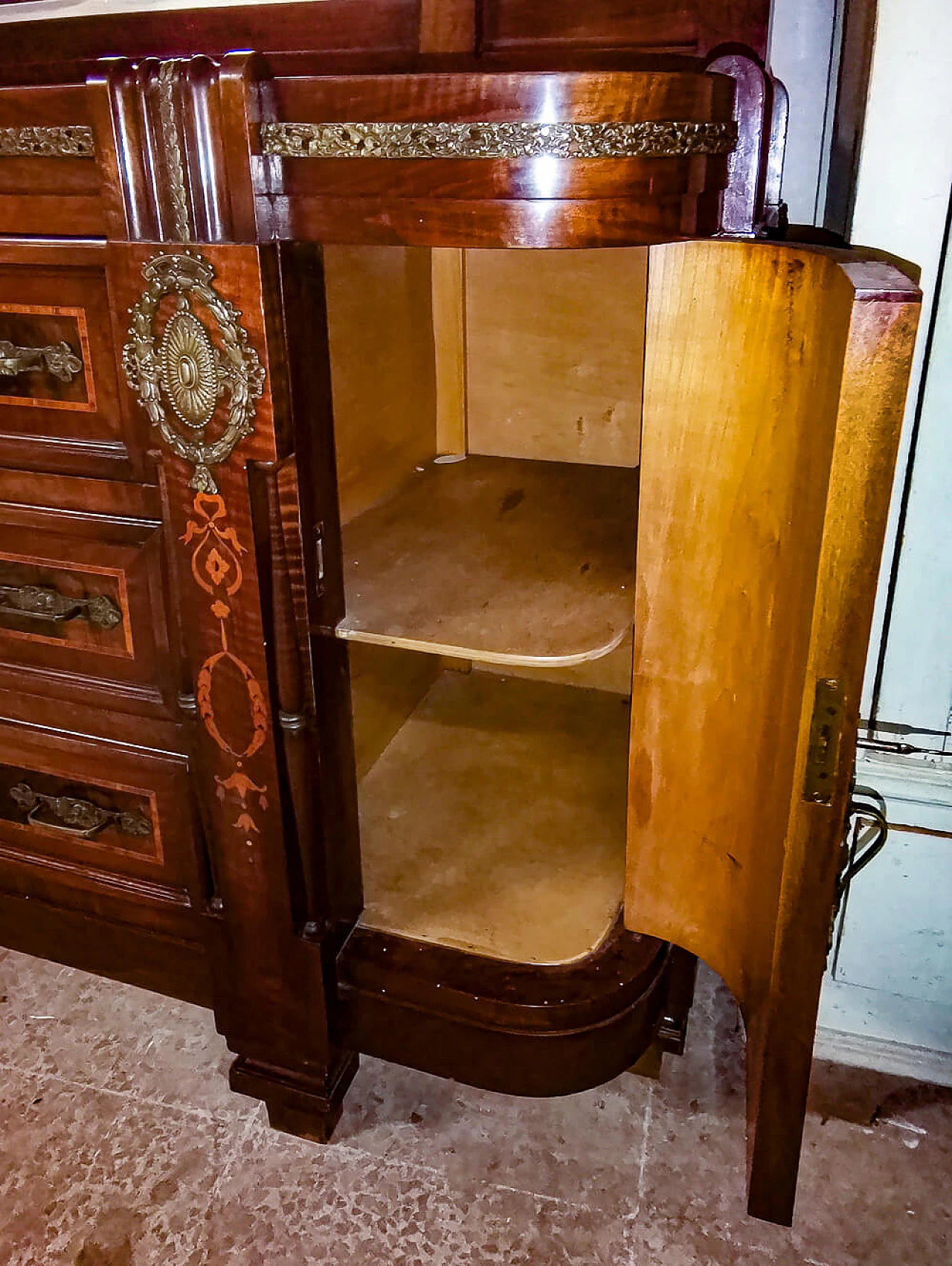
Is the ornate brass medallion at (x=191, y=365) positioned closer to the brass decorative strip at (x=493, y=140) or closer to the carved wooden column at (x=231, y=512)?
the carved wooden column at (x=231, y=512)

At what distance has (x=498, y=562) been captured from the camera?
1.22 meters

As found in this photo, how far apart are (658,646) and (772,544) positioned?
173mm

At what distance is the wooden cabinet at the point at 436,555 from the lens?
2.59ft

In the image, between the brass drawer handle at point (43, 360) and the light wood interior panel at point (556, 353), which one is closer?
the brass drawer handle at point (43, 360)

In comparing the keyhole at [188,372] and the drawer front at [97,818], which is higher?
the keyhole at [188,372]

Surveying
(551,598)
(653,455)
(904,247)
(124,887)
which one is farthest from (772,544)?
(124,887)

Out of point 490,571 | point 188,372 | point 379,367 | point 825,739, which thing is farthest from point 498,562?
point 825,739

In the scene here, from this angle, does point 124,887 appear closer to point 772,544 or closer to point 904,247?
point 772,544

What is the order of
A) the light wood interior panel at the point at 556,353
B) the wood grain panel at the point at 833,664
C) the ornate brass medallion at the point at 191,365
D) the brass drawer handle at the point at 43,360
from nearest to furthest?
the wood grain panel at the point at 833,664, the ornate brass medallion at the point at 191,365, the brass drawer handle at the point at 43,360, the light wood interior panel at the point at 556,353

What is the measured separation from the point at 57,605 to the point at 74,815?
0.29m

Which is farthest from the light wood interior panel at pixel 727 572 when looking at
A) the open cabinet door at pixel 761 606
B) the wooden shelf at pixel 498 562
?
the wooden shelf at pixel 498 562

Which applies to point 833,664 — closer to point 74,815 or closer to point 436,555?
point 436,555

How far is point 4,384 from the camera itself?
104cm

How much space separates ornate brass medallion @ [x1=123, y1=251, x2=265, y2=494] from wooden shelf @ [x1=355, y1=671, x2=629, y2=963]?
0.59 meters
